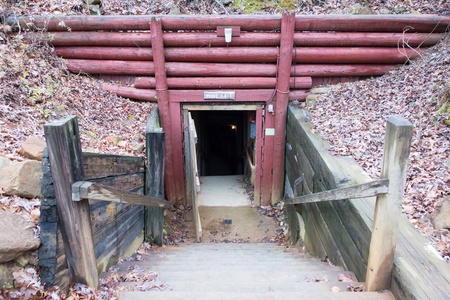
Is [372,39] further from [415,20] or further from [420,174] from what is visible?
[420,174]

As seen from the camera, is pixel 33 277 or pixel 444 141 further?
pixel 444 141

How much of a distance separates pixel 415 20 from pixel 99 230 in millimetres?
7715

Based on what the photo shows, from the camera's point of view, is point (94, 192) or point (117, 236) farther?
point (117, 236)

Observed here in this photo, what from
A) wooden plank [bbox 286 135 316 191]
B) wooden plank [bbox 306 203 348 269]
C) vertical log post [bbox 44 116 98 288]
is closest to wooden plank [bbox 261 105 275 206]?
wooden plank [bbox 286 135 316 191]

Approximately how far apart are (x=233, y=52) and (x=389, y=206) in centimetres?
551

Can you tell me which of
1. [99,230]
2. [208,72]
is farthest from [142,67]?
[99,230]

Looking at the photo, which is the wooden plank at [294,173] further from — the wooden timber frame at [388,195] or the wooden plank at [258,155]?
the wooden timber frame at [388,195]

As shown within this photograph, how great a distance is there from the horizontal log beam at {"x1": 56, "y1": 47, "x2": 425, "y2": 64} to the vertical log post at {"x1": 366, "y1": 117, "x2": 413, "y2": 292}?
5223mm

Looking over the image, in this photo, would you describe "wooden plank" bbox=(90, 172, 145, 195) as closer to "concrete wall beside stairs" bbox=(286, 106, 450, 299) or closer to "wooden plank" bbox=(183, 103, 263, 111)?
"concrete wall beside stairs" bbox=(286, 106, 450, 299)

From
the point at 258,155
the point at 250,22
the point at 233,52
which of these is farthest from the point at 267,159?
the point at 250,22

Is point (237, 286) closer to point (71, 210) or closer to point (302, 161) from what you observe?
point (71, 210)

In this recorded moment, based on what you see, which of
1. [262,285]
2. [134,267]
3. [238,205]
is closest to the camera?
[262,285]

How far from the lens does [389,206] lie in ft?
6.57

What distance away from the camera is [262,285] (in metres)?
2.69
